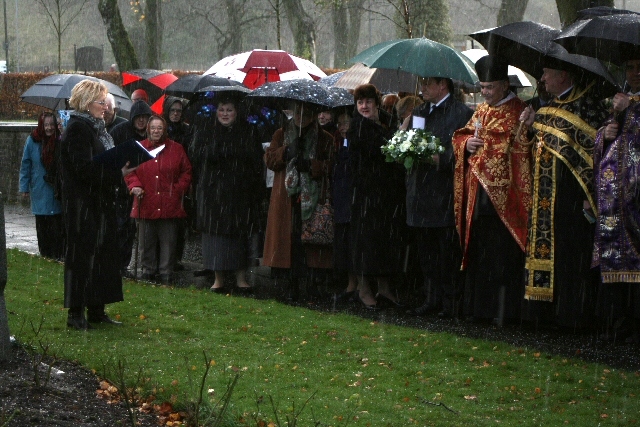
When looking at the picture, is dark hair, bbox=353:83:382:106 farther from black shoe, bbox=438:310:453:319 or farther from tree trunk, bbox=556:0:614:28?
tree trunk, bbox=556:0:614:28

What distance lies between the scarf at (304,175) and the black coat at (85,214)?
7.97ft

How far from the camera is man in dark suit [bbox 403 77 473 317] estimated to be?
9.52 meters

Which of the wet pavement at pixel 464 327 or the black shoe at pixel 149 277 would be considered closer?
the wet pavement at pixel 464 327

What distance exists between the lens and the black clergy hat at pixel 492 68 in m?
8.95

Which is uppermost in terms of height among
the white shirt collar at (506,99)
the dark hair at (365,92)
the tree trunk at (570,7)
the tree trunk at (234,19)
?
the tree trunk at (234,19)

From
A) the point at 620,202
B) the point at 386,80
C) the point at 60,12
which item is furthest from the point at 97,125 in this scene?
the point at 60,12

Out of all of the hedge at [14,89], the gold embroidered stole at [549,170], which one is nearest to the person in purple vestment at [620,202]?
the gold embroidered stole at [549,170]

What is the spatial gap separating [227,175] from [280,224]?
0.78 meters

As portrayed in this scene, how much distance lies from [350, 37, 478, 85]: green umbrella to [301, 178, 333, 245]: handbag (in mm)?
1568

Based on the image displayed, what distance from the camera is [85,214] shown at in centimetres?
844

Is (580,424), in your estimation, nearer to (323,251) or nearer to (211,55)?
(323,251)

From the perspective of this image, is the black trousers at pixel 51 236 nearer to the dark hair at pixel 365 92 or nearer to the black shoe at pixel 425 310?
the dark hair at pixel 365 92

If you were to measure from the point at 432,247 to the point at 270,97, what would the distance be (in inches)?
83.1

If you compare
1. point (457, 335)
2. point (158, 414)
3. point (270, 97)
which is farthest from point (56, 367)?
point (270, 97)
